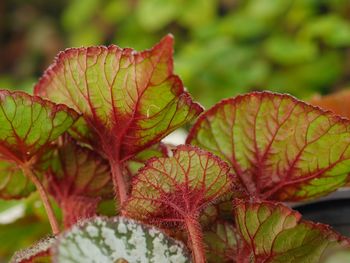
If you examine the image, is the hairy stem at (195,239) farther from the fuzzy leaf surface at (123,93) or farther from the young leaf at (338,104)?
the young leaf at (338,104)

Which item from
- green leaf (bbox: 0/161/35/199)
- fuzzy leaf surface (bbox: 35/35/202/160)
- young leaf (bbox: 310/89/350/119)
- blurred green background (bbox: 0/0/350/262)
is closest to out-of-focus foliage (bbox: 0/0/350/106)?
blurred green background (bbox: 0/0/350/262)

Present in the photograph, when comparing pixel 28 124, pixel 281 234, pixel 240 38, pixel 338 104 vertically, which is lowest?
pixel 281 234

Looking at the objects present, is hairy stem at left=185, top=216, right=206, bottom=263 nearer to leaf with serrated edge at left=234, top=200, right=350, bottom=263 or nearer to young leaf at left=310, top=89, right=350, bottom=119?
leaf with serrated edge at left=234, top=200, right=350, bottom=263

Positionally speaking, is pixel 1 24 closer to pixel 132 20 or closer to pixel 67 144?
pixel 132 20

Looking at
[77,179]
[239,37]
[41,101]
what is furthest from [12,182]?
[239,37]

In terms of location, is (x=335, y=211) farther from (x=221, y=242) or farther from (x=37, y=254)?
(x=37, y=254)

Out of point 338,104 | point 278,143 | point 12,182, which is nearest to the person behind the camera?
point 278,143
